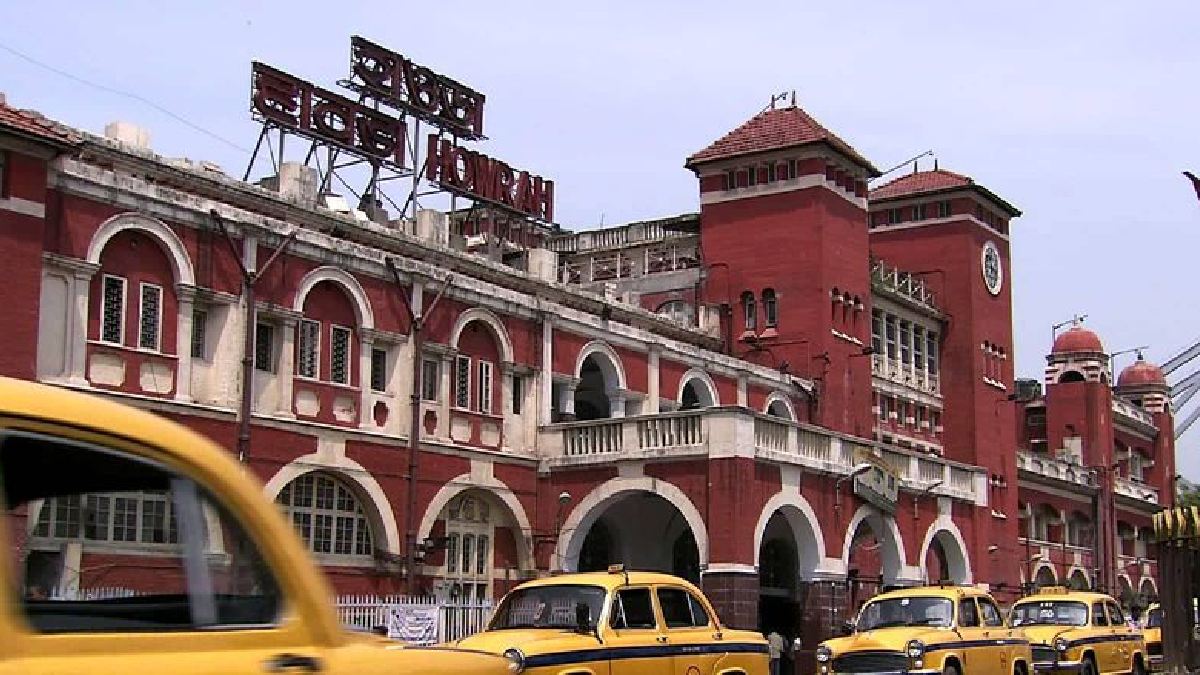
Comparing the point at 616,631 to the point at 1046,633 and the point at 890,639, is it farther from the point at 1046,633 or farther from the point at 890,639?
the point at 1046,633

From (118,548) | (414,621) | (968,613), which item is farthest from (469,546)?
(118,548)

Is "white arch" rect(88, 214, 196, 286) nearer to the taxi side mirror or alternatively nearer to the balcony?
the balcony

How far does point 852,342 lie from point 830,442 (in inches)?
379

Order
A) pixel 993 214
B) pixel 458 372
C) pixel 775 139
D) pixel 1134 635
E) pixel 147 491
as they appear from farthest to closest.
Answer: pixel 993 214 → pixel 775 139 → pixel 458 372 → pixel 1134 635 → pixel 147 491

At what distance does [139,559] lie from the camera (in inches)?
175

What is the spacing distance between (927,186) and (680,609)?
38427mm

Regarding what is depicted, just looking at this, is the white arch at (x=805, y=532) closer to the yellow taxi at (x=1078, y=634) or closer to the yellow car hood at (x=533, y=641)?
the yellow taxi at (x=1078, y=634)

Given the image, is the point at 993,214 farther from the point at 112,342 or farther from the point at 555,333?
the point at 112,342

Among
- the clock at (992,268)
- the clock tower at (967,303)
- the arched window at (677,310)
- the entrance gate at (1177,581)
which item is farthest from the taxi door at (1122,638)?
the clock at (992,268)

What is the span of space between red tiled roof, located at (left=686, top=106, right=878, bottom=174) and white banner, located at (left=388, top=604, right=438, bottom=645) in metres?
21.8

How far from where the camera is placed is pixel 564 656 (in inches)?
553

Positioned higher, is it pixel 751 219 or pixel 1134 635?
pixel 751 219

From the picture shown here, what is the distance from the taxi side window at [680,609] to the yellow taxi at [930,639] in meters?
4.13

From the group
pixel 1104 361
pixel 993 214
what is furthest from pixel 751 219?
pixel 1104 361
